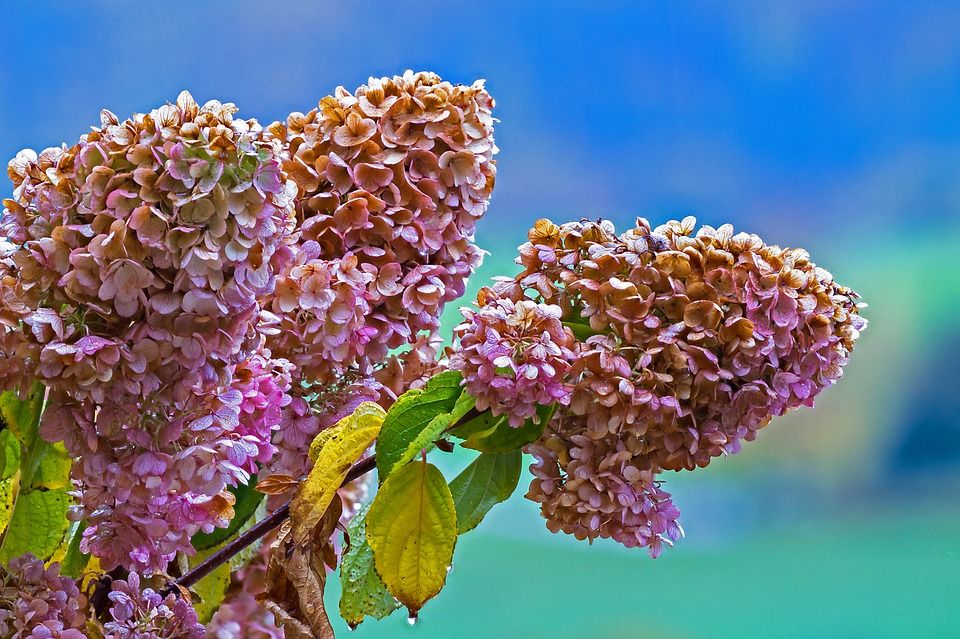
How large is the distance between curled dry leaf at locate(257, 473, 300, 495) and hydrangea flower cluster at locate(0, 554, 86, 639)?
120mm

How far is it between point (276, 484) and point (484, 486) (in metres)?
0.12

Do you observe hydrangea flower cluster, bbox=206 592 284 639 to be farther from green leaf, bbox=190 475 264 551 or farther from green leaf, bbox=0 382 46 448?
green leaf, bbox=0 382 46 448

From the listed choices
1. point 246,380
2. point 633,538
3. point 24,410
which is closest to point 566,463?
point 633,538

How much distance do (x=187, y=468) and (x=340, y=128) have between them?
0.21 meters

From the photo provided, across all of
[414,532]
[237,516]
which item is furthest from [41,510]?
[414,532]

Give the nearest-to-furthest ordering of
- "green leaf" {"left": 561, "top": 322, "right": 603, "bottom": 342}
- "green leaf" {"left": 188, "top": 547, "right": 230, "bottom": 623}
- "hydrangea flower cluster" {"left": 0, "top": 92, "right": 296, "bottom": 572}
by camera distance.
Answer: "hydrangea flower cluster" {"left": 0, "top": 92, "right": 296, "bottom": 572}
"green leaf" {"left": 561, "top": 322, "right": 603, "bottom": 342}
"green leaf" {"left": 188, "top": 547, "right": 230, "bottom": 623}

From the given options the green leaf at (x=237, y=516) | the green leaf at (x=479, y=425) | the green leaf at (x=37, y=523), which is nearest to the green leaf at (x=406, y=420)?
the green leaf at (x=479, y=425)

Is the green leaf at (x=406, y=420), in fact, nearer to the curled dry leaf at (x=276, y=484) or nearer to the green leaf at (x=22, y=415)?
the curled dry leaf at (x=276, y=484)

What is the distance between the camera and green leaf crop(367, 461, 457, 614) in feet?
1.81

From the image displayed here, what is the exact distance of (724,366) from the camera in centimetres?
55

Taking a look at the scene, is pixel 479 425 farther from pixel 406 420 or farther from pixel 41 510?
pixel 41 510

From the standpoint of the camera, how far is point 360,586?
2.02 ft

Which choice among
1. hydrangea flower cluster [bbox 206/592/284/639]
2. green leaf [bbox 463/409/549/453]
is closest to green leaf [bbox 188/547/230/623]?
hydrangea flower cluster [bbox 206/592/284/639]

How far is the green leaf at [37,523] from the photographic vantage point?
646mm
